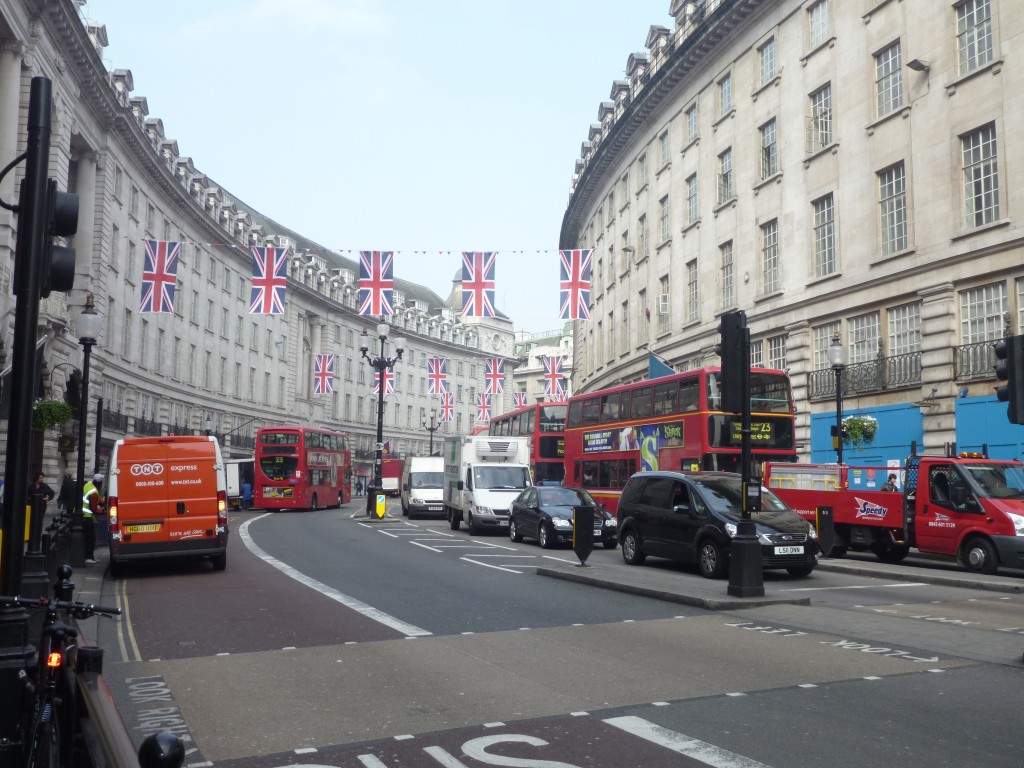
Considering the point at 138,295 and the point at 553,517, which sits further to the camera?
the point at 138,295

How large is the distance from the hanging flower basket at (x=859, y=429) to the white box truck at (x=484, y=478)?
917 centimetres

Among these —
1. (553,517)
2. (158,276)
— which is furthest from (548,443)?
(158,276)

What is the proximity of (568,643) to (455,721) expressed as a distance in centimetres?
326

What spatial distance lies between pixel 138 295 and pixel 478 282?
2849cm

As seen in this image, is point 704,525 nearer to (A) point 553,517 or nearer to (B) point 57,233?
(A) point 553,517

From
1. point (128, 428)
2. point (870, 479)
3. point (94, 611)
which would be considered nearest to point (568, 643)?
point (94, 611)

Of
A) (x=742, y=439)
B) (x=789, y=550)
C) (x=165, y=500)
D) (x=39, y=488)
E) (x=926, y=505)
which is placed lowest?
(x=789, y=550)

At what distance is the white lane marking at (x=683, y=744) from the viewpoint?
556cm

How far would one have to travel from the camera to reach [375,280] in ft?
97.8

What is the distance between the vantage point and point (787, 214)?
33.1 m

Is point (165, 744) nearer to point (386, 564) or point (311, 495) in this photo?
point (386, 564)

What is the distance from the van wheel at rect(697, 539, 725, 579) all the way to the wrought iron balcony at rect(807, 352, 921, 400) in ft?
42.7

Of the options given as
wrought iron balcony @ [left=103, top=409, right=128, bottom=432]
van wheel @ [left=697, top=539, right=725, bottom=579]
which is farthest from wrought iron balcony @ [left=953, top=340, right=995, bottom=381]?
wrought iron balcony @ [left=103, top=409, right=128, bottom=432]

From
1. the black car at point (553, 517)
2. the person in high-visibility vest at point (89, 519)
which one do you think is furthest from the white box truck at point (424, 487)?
the person in high-visibility vest at point (89, 519)
